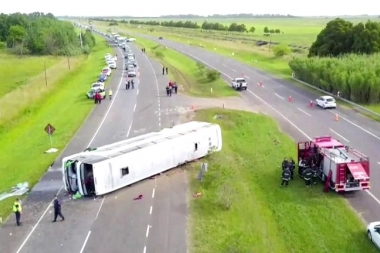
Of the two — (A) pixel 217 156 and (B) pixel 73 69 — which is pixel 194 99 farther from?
(B) pixel 73 69

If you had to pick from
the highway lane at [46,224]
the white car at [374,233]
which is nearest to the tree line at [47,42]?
the highway lane at [46,224]

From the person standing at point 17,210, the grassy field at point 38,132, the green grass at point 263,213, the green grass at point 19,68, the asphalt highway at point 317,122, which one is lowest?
the green grass at point 19,68

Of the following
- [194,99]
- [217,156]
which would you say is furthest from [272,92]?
[217,156]

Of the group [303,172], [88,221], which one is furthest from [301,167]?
[88,221]

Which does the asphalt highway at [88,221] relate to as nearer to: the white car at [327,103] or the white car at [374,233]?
the white car at [374,233]

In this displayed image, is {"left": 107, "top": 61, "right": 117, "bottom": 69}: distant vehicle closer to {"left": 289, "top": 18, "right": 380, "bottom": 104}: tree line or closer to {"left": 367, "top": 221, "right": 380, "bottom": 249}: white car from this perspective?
{"left": 289, "top": 18, "right": 380, "bottom": 104}: tree line

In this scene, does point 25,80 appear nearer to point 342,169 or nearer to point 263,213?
point 263,213
